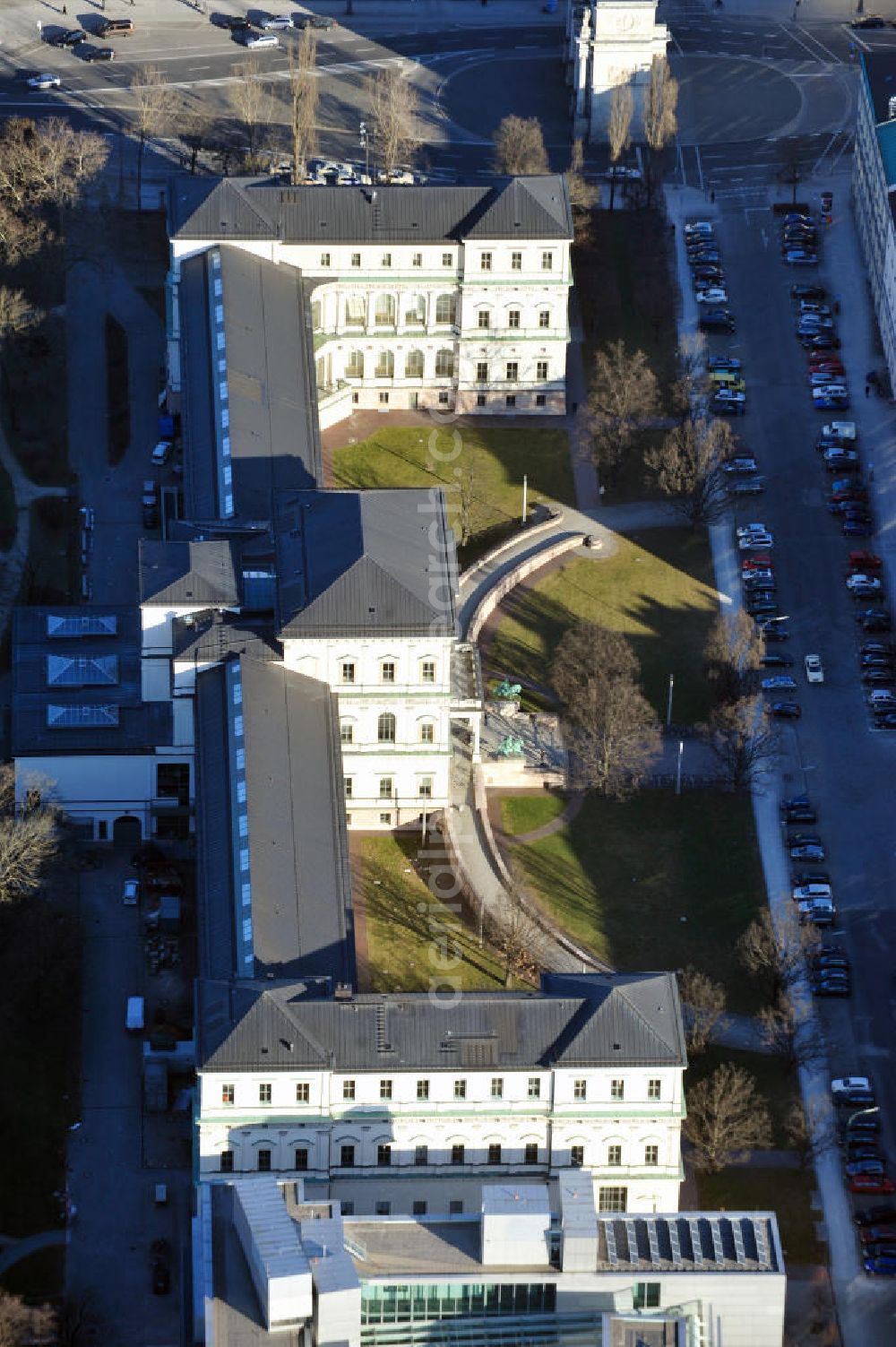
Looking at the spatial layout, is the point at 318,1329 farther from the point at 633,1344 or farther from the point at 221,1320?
the point at 633,1344

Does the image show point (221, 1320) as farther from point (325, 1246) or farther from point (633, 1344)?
point (633, 1344)

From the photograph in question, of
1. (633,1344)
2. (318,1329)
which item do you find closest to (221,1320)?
(318,1329)

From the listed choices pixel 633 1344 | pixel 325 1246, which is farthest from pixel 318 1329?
pixel 633 1344

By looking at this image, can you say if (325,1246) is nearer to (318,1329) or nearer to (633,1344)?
(318,1329)
